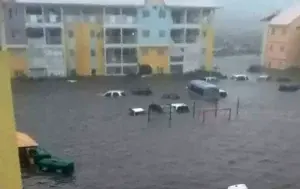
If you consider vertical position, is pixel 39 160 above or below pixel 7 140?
below

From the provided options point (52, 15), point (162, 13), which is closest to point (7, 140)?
point (52, 15)

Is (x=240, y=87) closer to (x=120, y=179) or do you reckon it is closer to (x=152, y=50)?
(x=152, y=50)

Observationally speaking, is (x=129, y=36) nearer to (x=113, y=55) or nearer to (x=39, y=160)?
(x=113, y=55)

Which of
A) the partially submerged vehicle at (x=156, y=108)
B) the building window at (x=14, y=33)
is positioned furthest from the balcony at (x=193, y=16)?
the partially submerged vehicle at (x=156, y=108)

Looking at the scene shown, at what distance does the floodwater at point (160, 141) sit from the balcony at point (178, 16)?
10213 mm

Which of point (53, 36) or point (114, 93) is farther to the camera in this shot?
point (53, 36)

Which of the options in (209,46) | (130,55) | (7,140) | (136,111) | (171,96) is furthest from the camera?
(209,46)

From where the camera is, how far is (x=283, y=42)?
40.7m

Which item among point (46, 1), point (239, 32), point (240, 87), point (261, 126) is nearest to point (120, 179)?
point (261, 126)

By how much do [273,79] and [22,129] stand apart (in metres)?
23.1

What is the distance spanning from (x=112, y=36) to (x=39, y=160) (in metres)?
21.0

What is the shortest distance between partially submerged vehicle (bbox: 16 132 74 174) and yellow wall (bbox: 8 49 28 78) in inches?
707

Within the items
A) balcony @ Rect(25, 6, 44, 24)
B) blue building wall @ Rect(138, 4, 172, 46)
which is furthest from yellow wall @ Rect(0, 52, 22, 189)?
blue building wall @ Rect(138, 4, 172, 46)

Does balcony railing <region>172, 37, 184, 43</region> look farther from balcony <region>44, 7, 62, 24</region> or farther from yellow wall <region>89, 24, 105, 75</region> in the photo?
balcony <region>44, 7, 62, 24</region>
